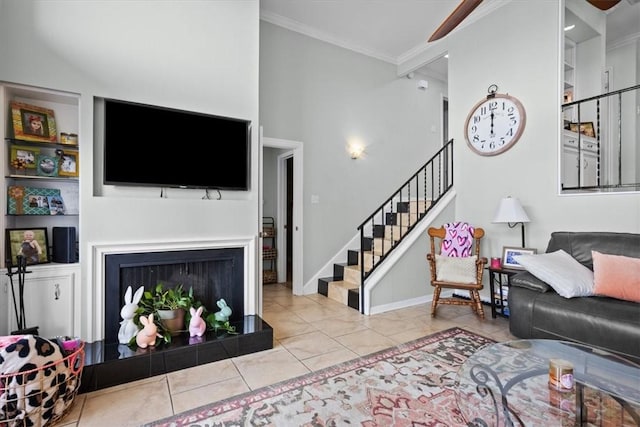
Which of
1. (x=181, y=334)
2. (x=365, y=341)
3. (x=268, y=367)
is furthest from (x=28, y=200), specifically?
(x=365, y=341)

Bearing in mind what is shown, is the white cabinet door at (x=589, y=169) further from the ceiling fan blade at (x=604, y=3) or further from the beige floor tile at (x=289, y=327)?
the beige floor tile at (x=289, y=327)

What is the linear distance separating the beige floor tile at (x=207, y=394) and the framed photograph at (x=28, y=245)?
152 centimetres

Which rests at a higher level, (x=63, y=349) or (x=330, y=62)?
(x=330, y=62)

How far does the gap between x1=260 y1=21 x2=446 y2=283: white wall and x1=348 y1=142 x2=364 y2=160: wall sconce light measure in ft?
0.28

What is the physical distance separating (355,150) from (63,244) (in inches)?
149

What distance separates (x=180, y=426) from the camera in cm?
174

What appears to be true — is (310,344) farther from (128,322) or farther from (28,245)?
(28,245)

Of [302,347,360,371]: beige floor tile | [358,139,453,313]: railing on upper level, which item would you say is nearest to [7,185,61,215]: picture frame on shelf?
[302,347,360,371]: beige floor tile

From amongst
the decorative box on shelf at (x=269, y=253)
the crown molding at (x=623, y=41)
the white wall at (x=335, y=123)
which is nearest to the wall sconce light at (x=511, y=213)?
the white wall at (x=335, y=123)

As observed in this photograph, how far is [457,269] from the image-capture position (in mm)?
3529

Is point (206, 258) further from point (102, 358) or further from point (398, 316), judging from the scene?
point (398, 316)

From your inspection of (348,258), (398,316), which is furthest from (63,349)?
(348,258)

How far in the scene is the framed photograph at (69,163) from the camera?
2.62 m

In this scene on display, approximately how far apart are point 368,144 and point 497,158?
6.26 ft
